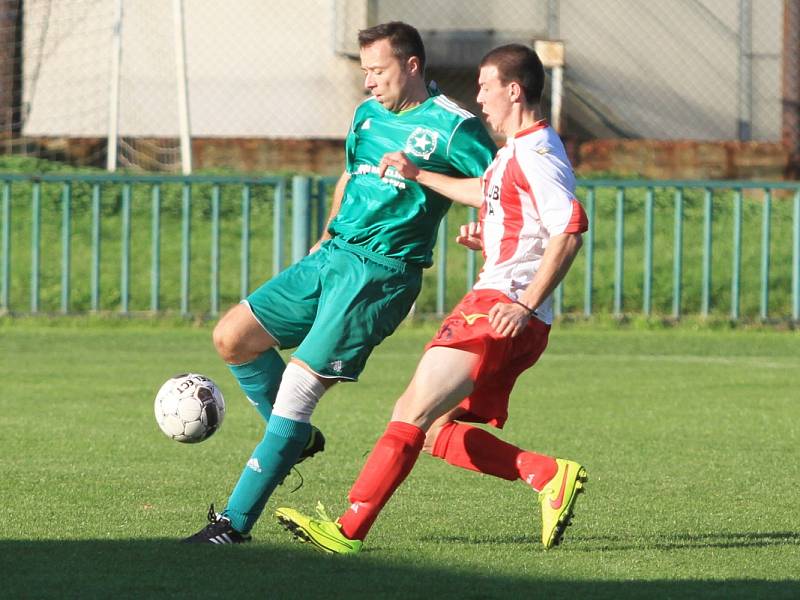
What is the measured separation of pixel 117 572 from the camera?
489 centimetres

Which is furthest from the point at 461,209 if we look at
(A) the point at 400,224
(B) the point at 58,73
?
(A) the point at 400,224

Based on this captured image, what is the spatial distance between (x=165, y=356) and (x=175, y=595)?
7.75m

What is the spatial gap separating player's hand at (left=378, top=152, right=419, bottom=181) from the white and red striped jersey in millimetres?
261

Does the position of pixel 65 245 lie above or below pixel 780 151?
below

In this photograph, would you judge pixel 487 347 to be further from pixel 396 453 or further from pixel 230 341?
pixel 230 341

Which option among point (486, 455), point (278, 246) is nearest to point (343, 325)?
point (486, 455)

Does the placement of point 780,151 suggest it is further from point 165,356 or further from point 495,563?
point 495,563

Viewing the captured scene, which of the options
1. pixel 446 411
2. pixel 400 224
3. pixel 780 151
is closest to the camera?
pixel 446 411

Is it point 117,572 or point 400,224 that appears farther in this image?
point 400,224

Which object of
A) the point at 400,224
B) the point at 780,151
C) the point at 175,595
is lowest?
the point at 175,595

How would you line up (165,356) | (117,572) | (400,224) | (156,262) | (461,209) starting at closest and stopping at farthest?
(117,572), (400,224), (165,356), (156,262), (461,209)

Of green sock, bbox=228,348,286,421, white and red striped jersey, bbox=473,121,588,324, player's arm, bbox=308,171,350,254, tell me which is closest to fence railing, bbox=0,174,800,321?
player's arm, bbox=308,171,350,254

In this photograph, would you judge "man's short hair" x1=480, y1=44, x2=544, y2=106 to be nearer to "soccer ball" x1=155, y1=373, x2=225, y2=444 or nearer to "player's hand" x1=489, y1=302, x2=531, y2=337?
"player's hand" x1=489, y1=302, x2=531, y2=337

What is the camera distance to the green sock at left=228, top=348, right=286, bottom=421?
604 cm
